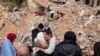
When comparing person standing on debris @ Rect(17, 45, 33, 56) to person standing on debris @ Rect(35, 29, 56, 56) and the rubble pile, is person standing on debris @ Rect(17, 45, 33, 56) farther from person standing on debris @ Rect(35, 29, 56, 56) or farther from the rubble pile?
the rubble pile

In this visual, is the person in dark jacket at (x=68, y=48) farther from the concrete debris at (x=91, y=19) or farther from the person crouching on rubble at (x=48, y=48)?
the concrete debris at (x=91, y=19)

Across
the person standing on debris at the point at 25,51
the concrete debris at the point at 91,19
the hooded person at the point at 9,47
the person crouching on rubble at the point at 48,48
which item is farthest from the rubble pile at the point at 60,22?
the person standing on debris at the point at 25,51

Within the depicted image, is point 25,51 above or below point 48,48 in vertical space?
above

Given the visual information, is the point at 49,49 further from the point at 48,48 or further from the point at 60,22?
the point at 60,22

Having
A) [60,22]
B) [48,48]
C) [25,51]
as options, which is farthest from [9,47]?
[60,22]

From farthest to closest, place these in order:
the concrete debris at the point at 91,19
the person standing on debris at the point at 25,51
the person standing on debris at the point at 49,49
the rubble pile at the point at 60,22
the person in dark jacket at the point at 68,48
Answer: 1. the concrete debris at the point at 91,19
2. the rubble pile at the point at 60,22
3. the person standing on debris at the point at 49,49
4. the person in dark jacket at the point at 68,48
5. the person standing on debris at the point at 25,51

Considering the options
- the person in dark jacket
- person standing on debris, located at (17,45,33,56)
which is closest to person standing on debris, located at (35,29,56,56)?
the person in dark jacket

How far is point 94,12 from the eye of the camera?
1605 centimetres

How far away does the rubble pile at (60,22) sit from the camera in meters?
13.0

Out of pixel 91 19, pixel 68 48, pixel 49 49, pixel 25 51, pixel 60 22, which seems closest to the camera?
pixel 25 51

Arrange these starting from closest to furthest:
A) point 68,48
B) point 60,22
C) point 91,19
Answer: point 68,48
point 91,19
point 60,22

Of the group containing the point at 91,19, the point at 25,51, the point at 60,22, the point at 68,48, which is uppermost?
the point at 25,51

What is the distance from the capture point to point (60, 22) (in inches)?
636

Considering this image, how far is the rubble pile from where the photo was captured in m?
13.0
